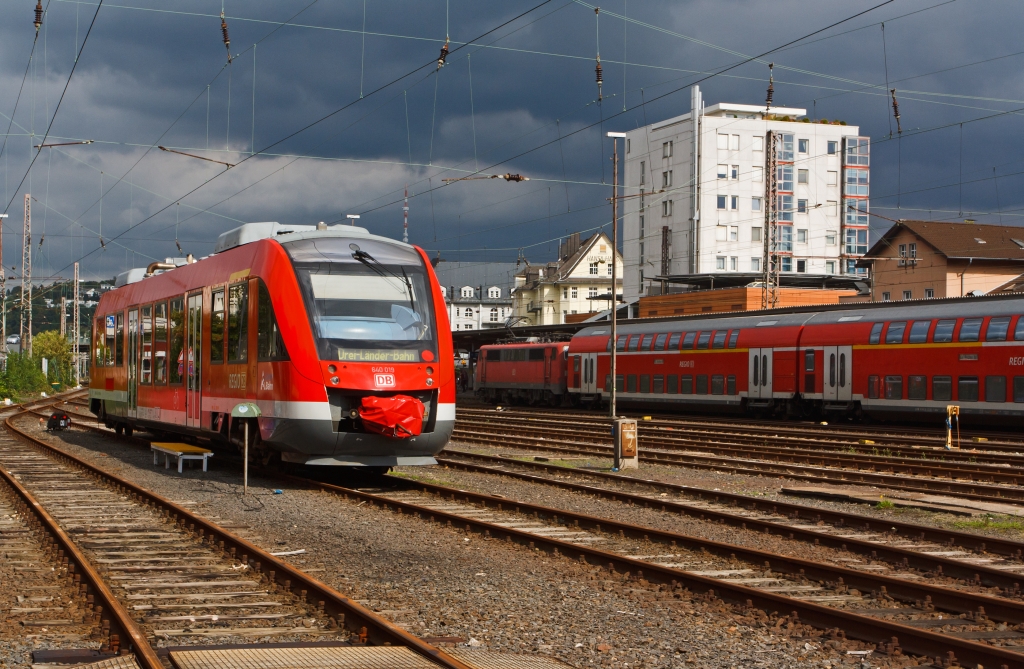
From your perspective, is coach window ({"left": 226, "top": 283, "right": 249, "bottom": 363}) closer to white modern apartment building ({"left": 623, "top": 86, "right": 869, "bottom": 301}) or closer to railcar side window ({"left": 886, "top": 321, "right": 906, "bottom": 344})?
railcar side window ({"left": 886, "top": 321, "right": 906, "bottom": 344})

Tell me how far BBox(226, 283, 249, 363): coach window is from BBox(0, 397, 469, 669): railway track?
10.7 ft

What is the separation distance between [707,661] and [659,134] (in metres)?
92.2

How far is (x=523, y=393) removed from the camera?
2210 inches

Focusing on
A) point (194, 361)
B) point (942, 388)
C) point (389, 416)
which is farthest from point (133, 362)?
point (942, 388)

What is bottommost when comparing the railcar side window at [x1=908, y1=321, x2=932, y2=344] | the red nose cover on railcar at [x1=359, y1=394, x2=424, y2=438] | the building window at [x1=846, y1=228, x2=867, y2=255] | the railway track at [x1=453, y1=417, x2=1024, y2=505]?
the railway track at [x1=453, y1=417, x2=1024, y2=505]

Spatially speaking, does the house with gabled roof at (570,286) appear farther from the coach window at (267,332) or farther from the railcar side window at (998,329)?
the coach window at (267,332)

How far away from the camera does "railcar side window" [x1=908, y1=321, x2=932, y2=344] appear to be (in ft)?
101

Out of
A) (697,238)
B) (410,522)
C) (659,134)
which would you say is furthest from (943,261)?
(410,522)

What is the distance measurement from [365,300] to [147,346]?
9.16 metres

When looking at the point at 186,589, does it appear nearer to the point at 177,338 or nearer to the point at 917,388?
the point at 177,338

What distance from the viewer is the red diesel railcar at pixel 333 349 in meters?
15.2

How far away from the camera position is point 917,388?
31.0 metres

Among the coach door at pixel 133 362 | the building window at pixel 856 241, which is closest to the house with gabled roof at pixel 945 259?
the building window at pixel 856 241

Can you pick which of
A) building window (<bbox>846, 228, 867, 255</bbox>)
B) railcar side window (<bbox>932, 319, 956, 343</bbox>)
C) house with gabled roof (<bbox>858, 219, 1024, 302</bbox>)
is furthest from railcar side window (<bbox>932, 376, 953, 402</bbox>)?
building window (<bbox>846, 228, 867, 255</bbox>)
